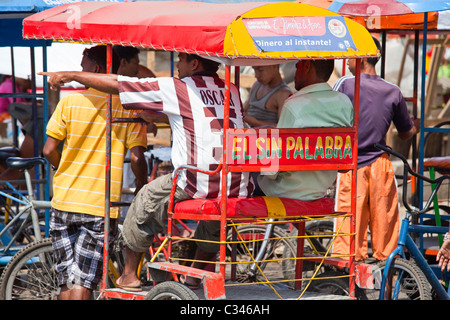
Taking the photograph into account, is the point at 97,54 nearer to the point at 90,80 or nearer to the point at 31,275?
the point at 90,80

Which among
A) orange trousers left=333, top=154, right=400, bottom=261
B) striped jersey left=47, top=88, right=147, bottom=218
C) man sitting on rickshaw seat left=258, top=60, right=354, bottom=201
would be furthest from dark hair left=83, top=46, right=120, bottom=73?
orange trousers left=333, top=154, right=400, bottom=261

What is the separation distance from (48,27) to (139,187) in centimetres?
122

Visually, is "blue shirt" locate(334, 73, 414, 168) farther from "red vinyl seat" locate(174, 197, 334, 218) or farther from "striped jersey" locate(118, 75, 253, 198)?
"striped jersey" locate(118, 75, 253, 198)

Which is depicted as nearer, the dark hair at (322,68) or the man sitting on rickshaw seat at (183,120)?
the man sitting on rickshaw seat at (183,120)

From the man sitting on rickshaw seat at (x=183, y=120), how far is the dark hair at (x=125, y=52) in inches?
30.1

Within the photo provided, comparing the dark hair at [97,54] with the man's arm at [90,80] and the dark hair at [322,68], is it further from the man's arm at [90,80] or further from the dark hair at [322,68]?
the dark hair at [322,68]

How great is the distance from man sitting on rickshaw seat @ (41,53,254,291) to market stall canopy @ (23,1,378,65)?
251 millimetres

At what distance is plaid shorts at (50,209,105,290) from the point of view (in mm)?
4859

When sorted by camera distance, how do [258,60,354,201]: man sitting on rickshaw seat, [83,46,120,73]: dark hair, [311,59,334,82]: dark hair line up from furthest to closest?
1. [83,46,120,73]: dark hair
2. [311,59,334,82]: dark hair
3. [258,60,354,201]: man sitting on rickshaw seat

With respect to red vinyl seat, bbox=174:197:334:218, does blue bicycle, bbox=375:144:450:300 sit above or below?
below

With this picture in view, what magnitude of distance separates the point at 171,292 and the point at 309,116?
1314mm

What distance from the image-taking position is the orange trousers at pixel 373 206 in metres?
5.79

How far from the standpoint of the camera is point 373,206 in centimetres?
584

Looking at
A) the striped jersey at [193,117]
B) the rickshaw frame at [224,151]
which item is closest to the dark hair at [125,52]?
the rickshaw frame at [224,151]
